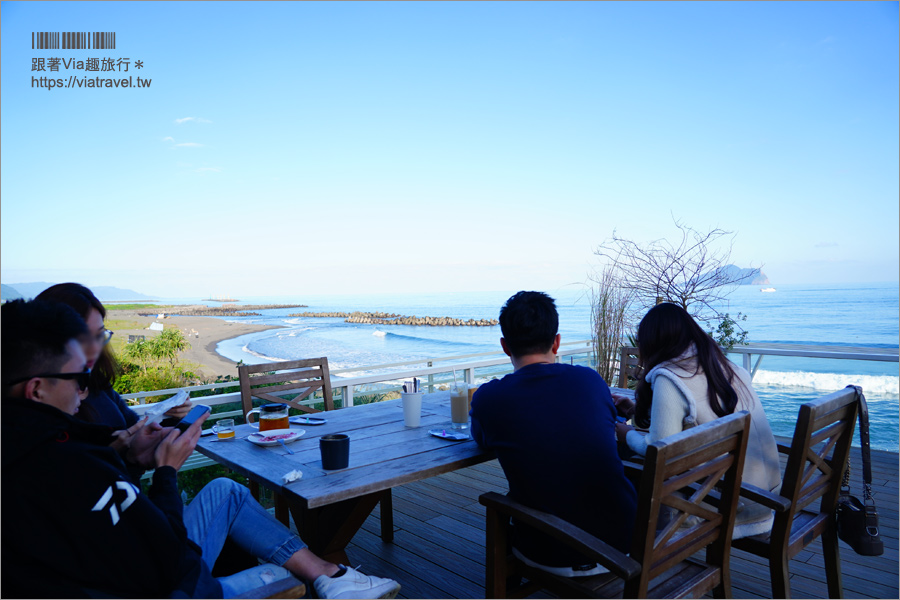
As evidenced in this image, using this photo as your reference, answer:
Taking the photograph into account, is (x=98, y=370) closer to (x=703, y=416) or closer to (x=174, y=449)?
(x=174, y=449)

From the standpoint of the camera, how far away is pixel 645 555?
4.29 feet

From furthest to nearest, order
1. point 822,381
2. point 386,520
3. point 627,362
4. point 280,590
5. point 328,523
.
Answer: point 822,381, point 627,362, point 386,520, point 328,523, point 280,590

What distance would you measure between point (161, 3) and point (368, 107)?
21.8ft

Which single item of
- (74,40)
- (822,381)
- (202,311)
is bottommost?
(822,381)

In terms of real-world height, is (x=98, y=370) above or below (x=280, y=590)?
above

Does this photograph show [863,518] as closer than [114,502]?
No

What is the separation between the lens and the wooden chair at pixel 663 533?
1286 mm

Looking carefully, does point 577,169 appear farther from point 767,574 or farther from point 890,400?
point 767,574

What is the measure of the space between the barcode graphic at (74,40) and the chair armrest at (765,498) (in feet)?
13.6

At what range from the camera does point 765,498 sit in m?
1.67

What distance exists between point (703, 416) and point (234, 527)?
161 cm

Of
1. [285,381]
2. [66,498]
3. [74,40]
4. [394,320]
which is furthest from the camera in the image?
[394,320]

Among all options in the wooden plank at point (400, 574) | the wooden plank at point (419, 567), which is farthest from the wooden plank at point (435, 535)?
the wooden plank at point (400, 574)

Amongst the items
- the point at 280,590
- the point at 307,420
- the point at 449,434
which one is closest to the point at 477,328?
the point at 307,420
